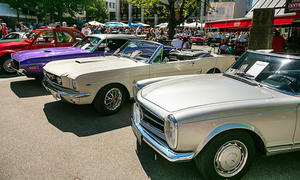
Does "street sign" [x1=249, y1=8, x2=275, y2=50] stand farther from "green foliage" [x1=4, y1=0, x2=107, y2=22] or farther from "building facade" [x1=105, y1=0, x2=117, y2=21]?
"building facade" [x1=105, y1=0, x2=117, y2=21]

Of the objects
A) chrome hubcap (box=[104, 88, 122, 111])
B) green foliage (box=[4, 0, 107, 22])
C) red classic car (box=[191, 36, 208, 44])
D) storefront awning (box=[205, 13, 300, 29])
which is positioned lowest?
chrome hubcap (box=[104, 88, 122, 111])

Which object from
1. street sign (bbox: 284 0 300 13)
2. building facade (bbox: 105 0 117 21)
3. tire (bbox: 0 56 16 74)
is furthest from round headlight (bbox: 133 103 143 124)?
building facade (bbox: 105 0 117 21)

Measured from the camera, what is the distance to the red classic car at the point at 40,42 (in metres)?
8.54

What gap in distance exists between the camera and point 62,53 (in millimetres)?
6902

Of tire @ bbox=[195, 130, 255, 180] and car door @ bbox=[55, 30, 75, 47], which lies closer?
tire @ bbox=[195, 130, 255, 180]

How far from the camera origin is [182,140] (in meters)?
2.43

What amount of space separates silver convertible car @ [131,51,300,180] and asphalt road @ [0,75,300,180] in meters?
0.42

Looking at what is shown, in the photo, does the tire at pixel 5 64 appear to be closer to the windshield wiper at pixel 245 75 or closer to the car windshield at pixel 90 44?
the car windshield at pixel 90 44

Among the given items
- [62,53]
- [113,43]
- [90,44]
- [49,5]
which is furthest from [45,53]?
[49,5]

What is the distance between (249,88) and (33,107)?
4.61 m

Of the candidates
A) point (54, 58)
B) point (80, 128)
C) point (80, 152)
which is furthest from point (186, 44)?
point (80, 152)

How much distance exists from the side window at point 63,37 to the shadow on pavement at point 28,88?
73.0 inches

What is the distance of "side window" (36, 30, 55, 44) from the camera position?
28.1ft

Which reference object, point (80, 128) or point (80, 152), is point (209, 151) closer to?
point (80, 152)
